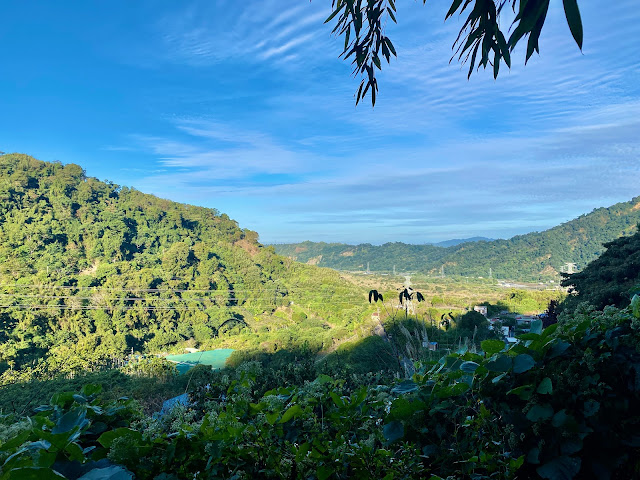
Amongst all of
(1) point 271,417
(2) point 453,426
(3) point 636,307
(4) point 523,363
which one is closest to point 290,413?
(1) point 271,417

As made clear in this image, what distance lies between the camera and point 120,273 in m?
30.2

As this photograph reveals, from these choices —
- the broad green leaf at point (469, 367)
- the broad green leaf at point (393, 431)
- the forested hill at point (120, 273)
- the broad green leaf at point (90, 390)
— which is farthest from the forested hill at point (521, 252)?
the broad green leaf at point (90, 390)

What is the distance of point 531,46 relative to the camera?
2.75 feet

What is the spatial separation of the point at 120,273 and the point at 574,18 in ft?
109

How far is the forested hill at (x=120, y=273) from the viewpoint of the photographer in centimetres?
2312

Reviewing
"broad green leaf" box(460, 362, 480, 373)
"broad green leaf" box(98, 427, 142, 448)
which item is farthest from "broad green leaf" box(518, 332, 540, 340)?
"broad green leaf" box(98, 427, 142, 448)

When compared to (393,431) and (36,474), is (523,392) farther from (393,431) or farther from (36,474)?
(36,474)

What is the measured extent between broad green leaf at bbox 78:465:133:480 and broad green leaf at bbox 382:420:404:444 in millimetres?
397

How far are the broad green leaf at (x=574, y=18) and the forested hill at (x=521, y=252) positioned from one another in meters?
39.9

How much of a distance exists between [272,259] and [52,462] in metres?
38.0

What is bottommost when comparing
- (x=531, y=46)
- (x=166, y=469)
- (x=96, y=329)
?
(x=96, y=329)

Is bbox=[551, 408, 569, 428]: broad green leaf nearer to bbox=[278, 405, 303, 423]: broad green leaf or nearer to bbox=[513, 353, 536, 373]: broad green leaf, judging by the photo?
bbox=[513, 353, 536, 373]: broad green leaf

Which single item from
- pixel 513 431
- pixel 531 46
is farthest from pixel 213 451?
pixel 531 46

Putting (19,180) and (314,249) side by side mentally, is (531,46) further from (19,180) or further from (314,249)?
(314,249)
